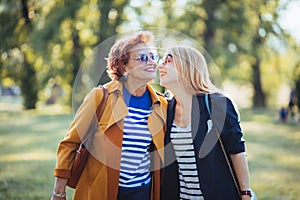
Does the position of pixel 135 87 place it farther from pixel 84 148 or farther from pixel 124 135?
pixel 84 148

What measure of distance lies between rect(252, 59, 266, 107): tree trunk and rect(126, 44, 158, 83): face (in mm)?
23631

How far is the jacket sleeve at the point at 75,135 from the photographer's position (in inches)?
98.1

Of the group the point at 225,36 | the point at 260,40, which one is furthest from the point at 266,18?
the point at 225,36

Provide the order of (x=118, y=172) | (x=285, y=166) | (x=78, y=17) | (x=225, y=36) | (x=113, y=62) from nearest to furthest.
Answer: (x=118, y=172), (x=113, y=62), (x=285, y=166), (x=78, y=17), (x=225, y=36)

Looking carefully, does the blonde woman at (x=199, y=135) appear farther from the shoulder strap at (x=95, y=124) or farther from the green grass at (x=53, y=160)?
the green grass at (x=53, y=160)

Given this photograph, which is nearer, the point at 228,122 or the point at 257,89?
the point at 228,122

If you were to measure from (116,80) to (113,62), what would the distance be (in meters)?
0.11

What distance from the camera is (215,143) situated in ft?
8.43

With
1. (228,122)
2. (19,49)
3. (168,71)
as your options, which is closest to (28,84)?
(19,49)

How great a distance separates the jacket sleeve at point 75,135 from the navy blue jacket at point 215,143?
0.49 metres

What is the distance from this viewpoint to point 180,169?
2.66 meters

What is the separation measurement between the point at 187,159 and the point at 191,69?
53 centimetres

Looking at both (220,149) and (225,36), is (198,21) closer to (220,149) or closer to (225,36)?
(225,36)

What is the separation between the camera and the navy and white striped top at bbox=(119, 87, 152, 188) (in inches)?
101
